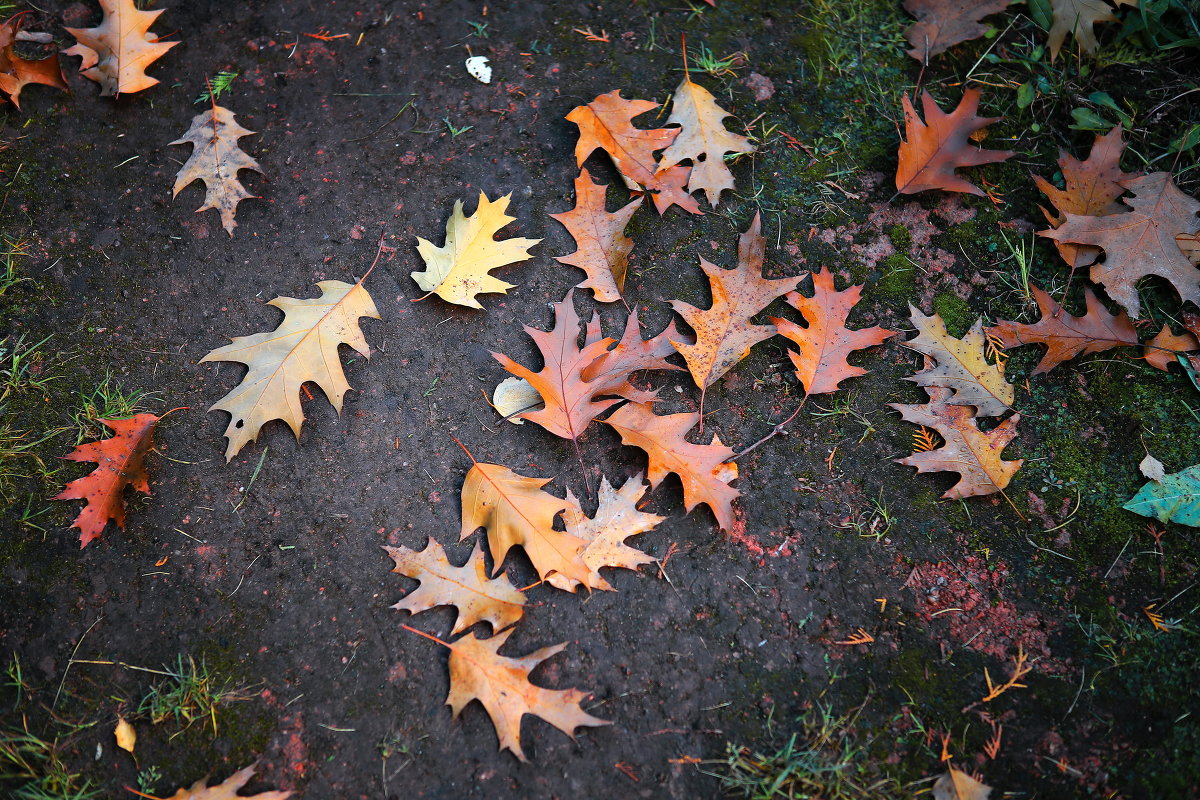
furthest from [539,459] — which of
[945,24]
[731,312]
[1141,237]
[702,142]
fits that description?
[945,24]

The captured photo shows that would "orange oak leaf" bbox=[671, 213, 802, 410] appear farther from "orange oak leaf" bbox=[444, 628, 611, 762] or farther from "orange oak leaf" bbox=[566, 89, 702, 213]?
"orange oak leaf" bbox=[444, 628, 611, 762]

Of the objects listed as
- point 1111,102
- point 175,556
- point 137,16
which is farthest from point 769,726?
point 137,16

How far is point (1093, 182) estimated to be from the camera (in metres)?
2.51

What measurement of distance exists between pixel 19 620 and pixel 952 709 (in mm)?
2446

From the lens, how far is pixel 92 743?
1876 mm

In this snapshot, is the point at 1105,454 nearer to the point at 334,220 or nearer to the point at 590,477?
the point at 590,477

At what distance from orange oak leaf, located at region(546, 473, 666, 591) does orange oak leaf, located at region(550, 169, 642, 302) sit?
2.11ft

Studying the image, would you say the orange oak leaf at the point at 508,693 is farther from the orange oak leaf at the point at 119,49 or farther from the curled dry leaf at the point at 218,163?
the orange oak leaf at the point at 119,49

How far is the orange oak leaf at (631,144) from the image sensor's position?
2529mm

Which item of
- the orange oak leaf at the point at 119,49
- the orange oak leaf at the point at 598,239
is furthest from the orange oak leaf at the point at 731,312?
the orange oak leaf at the point at 119,49

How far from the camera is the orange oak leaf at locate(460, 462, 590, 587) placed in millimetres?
2006

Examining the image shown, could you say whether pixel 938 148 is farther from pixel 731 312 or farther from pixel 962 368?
pixel 731 312

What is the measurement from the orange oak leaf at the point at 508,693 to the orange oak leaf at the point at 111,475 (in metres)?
1.04

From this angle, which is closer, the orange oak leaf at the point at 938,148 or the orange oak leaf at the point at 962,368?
the orange oak leaf at the point at 962,368
